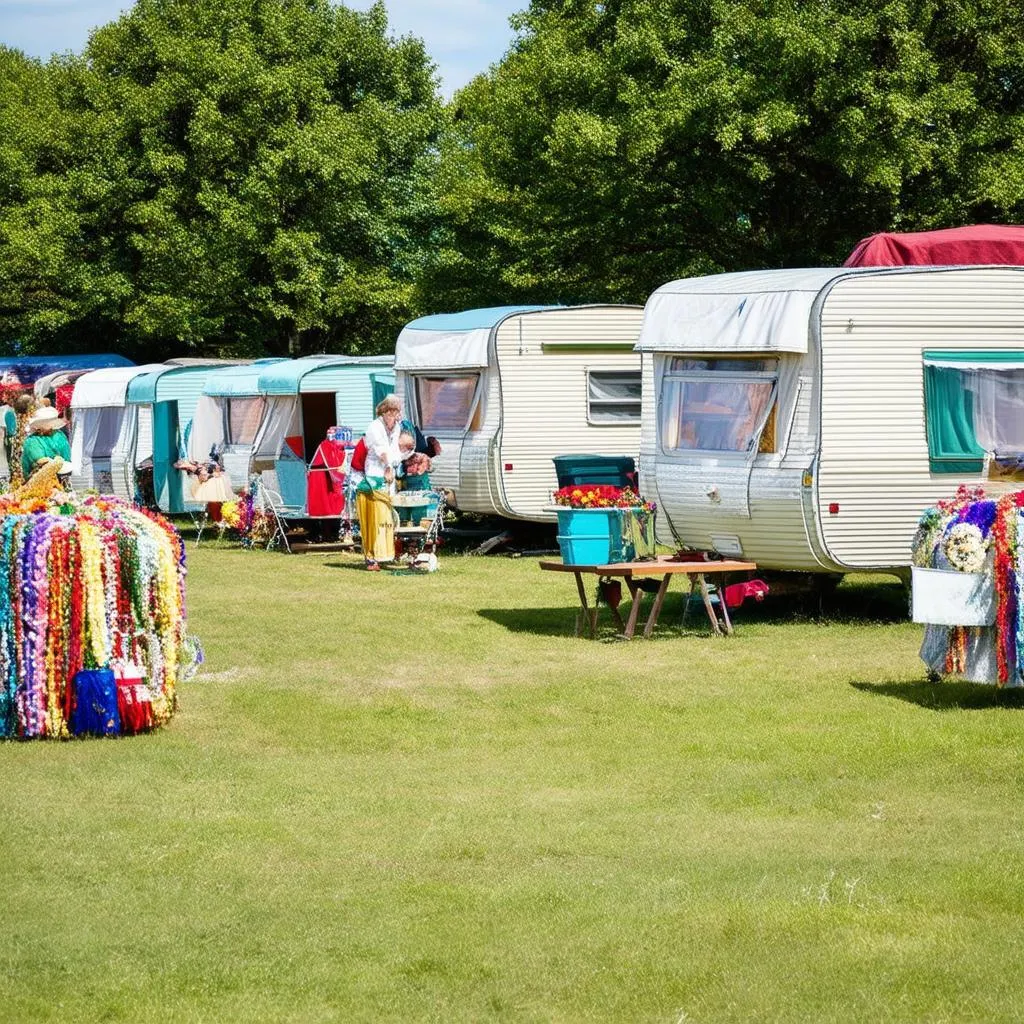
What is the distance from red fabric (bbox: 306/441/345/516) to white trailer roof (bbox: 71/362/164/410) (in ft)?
21.7

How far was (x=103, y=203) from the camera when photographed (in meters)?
36.7

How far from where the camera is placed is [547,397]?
19.4 meters

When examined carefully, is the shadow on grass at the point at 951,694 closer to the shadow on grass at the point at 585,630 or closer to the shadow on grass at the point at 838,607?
the shadow on grass at the point at 585,630

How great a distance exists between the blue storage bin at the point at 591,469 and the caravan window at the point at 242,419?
786 centimetres

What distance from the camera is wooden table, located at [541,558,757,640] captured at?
12641 mm

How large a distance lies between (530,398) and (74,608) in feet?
34.5

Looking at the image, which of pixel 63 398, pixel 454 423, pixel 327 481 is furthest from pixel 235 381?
pixel 63 398

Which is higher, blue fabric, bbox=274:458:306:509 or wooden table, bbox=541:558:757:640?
blue fabric, bbox=274:458:306:509

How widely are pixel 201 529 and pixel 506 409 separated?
5.95m

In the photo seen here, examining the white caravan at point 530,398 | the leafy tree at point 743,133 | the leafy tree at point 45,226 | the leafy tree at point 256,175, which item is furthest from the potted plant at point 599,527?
the leafy tree at point 45,226

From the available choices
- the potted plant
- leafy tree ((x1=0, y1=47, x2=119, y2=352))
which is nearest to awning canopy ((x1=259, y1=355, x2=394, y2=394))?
the potted plant

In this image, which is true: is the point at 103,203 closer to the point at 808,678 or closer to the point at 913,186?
the point at 913,186

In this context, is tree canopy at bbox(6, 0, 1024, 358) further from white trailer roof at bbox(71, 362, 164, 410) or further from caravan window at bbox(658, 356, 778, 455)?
caravan window at bbox(658, 356, 778, 455)

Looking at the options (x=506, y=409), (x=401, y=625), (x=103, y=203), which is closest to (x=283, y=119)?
(x=103, y=203)
